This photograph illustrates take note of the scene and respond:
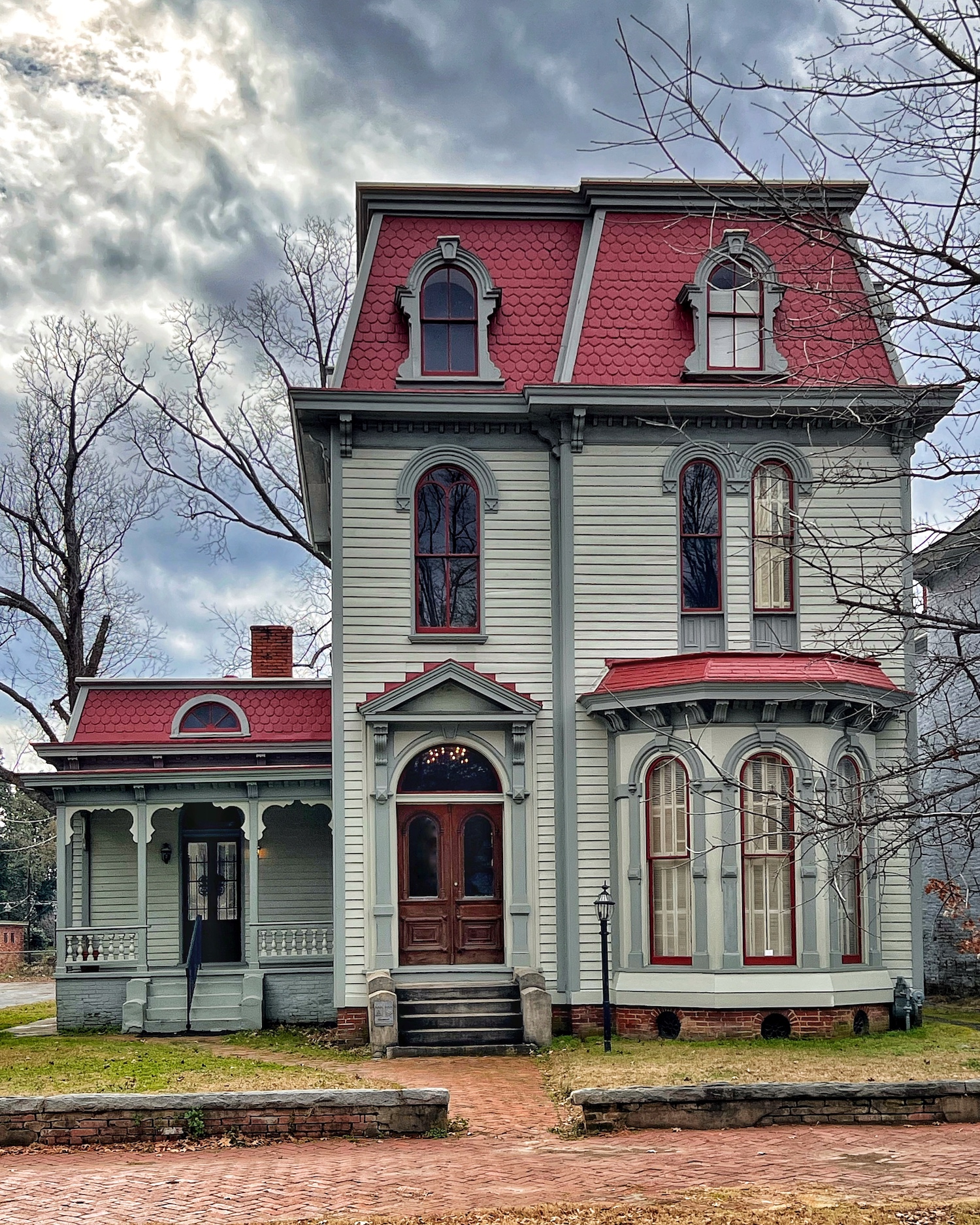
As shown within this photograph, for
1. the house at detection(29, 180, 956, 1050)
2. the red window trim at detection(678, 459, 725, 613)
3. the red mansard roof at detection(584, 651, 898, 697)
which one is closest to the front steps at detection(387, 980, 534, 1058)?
the house at detection(29, 180, 956, 1050)

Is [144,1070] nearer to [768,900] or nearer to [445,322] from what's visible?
[768,900]

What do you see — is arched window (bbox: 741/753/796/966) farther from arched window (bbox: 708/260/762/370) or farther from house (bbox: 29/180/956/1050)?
arched window (bbox: 708/260/762/370)

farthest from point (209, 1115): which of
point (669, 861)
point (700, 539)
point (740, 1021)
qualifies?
point (700, 539)

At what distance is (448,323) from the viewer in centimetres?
1933

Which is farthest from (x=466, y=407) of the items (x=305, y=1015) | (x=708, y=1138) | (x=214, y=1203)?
(x=214, y=1203)

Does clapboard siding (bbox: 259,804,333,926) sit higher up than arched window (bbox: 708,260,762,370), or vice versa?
arched window (bbox: 708,260,762,370)

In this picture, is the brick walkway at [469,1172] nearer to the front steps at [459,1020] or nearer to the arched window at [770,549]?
the front steps at [459,1020]

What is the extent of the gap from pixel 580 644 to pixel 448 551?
2.17 m

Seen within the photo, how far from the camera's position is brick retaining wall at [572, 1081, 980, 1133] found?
11500 mm

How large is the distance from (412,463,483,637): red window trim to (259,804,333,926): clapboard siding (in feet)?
15.4

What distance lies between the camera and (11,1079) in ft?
47.6

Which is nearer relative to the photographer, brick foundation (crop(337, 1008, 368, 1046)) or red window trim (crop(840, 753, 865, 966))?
red window trim (crop(840, 753, 865, 966))

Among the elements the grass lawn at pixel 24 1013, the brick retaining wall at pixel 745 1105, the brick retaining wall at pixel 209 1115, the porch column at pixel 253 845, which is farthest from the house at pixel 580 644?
the brick retaining wall at pixel 209 1115

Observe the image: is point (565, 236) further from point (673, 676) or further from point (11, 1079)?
point (11, 1079)
